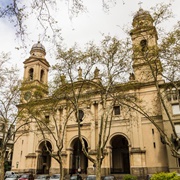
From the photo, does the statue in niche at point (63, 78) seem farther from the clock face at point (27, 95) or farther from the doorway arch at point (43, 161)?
the doorway arch at point (43, 161)

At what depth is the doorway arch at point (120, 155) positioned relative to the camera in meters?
31.4

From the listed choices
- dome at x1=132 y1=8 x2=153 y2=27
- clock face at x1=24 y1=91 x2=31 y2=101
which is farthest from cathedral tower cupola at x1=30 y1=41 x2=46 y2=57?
dome at x1=132 y1=8 x2=153 y2=27

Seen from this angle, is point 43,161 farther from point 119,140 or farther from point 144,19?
point 144,19

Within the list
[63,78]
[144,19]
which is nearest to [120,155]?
[63,78]

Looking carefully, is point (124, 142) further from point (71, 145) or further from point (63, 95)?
point (63, 95)

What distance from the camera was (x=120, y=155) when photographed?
A: 32500 millimetres

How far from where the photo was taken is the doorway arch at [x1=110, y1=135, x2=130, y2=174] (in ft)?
103

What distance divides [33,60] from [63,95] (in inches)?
876

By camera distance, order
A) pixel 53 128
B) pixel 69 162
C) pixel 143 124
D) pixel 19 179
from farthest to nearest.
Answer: pixel 53 128 → pixel 69 162 → pixel 143 124 → pixel 19 179

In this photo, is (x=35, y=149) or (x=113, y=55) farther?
(x=35, y=149)

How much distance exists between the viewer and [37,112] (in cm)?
2423

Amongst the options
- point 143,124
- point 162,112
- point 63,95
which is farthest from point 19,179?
point 162,112

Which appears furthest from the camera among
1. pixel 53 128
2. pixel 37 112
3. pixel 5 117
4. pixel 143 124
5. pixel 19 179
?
pixel 53 128

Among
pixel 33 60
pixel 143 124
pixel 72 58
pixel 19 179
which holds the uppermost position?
pixel 33 60
